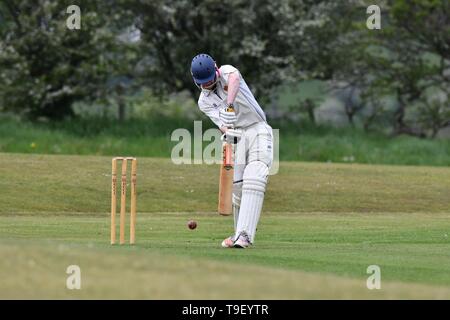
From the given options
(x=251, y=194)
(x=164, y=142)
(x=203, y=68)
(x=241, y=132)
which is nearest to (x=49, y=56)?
(x=164, y=142)

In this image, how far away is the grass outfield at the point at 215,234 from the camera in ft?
35.2

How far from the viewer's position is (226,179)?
51.1 ft

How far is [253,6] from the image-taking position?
124ft

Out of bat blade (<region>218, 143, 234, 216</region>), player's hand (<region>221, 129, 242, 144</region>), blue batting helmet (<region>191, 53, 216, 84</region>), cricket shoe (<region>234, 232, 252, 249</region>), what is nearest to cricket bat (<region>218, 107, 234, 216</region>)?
bat blade (<region>218, 143, 234, 216</region>)

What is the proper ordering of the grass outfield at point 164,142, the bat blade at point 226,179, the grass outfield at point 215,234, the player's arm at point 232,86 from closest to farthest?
the grass outfield at point 215,234 → the player's arm at point 232,86 → the bat blade at point 226,179 → the grass outfield at point 164,142

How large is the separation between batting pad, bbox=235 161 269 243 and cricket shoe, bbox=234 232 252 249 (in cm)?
4

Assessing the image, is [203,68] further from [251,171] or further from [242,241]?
[242,241]

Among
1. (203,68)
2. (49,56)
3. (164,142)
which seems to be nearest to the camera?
(203,68)

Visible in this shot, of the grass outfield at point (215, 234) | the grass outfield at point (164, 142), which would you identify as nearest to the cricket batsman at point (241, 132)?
the grass outfield at point (215, 234)

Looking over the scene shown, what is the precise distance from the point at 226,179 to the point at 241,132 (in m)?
0.64

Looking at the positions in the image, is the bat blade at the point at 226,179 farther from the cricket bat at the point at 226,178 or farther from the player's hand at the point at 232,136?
the player's hand at the point at 232,136

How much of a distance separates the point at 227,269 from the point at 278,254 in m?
3.22

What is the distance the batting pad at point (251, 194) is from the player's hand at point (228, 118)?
0.57m

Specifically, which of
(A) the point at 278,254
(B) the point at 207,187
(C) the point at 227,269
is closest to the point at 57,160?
(B) the point at 207,187
